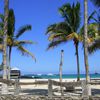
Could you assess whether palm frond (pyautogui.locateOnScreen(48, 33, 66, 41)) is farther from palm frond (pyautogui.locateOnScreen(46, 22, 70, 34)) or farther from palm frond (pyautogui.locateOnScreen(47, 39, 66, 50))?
palm frond (pyautogui.locateOnScreen(47, 39, 66, 50))

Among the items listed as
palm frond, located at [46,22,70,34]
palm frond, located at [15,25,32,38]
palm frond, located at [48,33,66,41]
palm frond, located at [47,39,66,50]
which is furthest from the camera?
palm frond, located at [15,25,32,38]

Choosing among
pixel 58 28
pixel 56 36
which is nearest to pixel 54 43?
pixel 56 36

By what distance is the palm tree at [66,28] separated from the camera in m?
30.1

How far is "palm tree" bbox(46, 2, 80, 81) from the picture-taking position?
98.8 ft

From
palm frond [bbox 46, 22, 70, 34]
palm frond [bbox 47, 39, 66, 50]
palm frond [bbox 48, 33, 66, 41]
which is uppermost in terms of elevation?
palm frond [bbox 46, 22, 70, 34]

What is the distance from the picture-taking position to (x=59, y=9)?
101ft

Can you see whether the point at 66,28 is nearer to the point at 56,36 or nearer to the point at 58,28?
the point at 58,28

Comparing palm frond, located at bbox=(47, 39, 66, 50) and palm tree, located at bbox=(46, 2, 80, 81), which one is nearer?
palm tree, located at bbox=(46, 2, 80, 81)

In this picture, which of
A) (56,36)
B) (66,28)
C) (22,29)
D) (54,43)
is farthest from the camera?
(22,29)

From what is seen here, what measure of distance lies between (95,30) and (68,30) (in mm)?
3097

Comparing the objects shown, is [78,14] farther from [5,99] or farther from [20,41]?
[5,99]

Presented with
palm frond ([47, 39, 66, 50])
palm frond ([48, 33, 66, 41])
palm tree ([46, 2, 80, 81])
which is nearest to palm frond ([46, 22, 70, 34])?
palm tree ([46, 2, 80, 81])

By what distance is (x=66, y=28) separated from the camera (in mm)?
30672

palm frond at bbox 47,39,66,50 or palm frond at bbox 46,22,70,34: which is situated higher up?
palm frond at bbox 46,22,70,34
